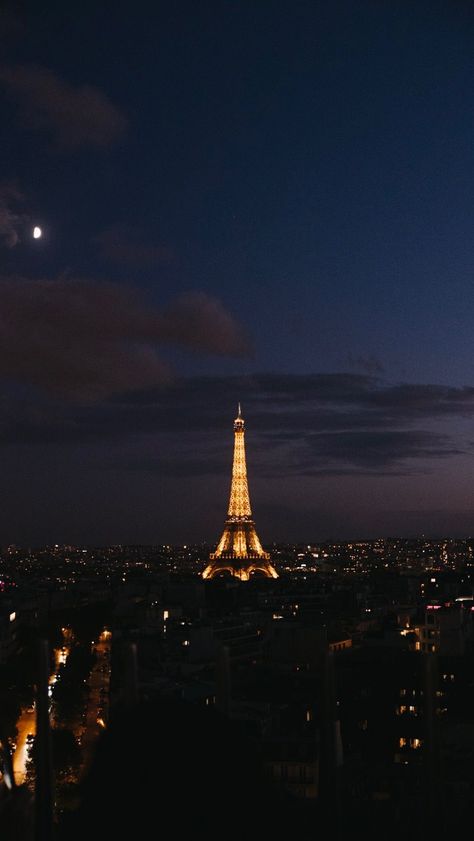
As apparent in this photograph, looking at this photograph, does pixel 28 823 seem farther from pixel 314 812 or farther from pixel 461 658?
Answer: pixel 461 658

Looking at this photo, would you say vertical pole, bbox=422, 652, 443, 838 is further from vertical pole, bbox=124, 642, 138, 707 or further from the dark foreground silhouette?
vertical pole, bbox=124, 642, 138, 707

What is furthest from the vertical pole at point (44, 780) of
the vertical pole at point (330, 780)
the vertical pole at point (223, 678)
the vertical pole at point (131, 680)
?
the vertical pole at point (330, 780)

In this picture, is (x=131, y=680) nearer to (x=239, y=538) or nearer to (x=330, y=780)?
(x=330, y=780)

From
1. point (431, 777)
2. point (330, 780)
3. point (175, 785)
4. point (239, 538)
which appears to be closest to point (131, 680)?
point (175, 785)

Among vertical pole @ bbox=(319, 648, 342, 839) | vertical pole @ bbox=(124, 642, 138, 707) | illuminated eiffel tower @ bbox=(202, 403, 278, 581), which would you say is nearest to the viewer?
vertical pole @ bbox=(124, 642, 138, 707)

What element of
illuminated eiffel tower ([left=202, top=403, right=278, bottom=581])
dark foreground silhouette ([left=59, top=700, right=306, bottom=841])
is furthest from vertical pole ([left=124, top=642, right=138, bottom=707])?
illuminated eiffel tower ([left=202, top=403, right=278, bottom=581])

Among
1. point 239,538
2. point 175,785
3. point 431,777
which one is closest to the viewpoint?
point 175,785

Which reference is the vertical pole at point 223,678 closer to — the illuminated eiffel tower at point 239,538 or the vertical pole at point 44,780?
the vertical pole at point 44,780

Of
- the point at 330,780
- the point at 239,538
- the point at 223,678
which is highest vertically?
the point at 239,538
